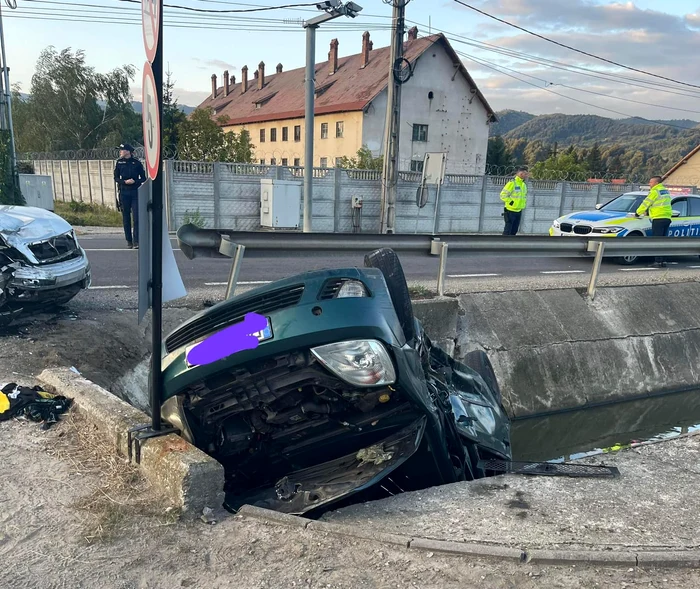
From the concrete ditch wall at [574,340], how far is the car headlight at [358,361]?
406 cm

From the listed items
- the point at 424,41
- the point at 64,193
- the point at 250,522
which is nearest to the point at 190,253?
the point at 250,522

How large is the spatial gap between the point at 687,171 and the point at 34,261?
179ft

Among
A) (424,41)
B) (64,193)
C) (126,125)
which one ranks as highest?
(424,41)

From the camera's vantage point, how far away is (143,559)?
235 centimetres

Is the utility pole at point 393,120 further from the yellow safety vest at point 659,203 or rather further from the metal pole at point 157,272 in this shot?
the metal pole at point 157,272

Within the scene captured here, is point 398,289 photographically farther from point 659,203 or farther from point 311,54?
point 311,54


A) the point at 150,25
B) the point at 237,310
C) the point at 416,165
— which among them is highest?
the point at 150,25

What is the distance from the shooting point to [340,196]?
19.5m

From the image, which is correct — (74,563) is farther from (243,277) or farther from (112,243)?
(112,243)

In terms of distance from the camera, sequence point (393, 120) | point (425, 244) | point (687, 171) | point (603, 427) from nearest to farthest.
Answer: point (425, 244) → point (603, 427) → point (393, 120) → point (687, 171)

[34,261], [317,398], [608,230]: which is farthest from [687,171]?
[317,398]

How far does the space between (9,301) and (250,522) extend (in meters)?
3.52

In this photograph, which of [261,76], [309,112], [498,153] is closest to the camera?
[309,112]

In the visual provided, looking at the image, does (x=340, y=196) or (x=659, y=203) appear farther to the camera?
(x=340, y=196)
